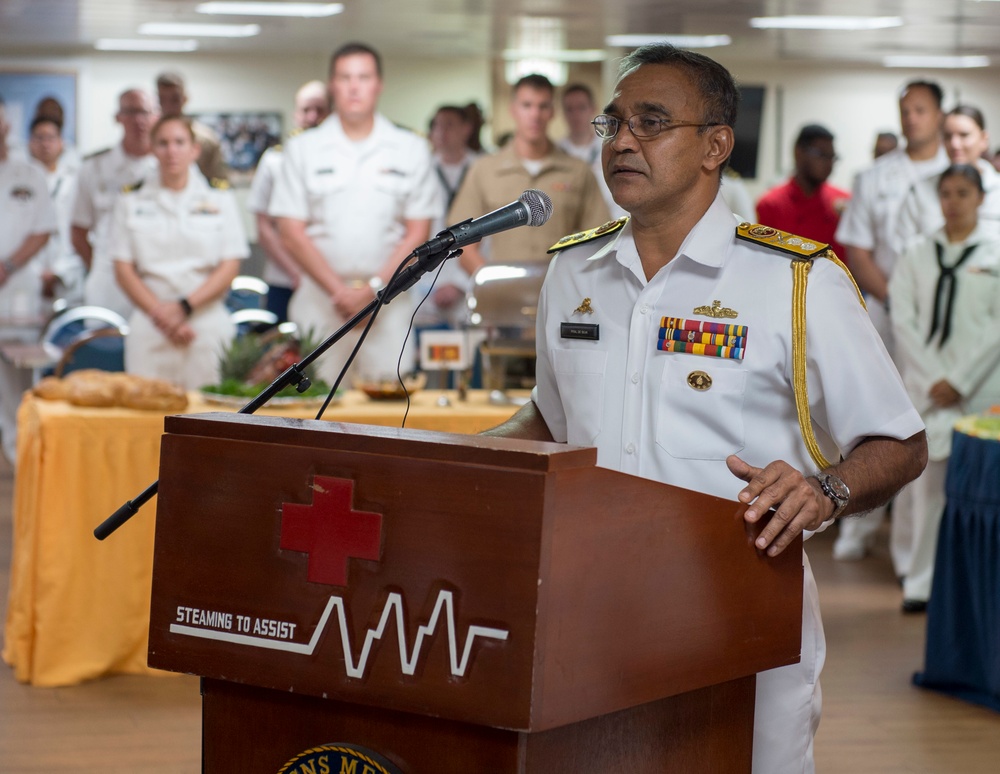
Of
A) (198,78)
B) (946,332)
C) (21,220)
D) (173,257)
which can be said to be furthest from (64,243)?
(946,332)

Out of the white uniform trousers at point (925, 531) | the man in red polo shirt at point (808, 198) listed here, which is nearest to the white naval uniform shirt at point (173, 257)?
the white uniform trousers at point (925, 531)

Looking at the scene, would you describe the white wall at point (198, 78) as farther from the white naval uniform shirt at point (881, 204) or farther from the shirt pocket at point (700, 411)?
the shirt pocket at point (700, 411)

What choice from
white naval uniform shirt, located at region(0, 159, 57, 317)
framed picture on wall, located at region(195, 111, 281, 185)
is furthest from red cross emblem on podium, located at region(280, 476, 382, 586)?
framed picture on wall, located at region(195, 111, 281, 185)

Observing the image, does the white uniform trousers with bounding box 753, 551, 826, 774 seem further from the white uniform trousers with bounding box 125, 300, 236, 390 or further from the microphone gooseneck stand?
the white uniform trousers with bounding box 125, 300, 236, 390

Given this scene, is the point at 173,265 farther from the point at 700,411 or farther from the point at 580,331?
the point at 700,411

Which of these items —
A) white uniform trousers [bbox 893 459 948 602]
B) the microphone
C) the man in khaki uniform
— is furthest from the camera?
the man in khaki uniform

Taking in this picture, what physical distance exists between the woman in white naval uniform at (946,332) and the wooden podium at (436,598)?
3.73m

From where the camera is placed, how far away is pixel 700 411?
6.19 ft

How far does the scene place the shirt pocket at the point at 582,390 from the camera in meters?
1.95

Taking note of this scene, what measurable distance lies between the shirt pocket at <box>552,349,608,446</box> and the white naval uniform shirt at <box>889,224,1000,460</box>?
10.8 feet

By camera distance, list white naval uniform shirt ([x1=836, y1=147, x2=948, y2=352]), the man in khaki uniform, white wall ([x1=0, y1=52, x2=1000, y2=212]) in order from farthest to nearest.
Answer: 1. white wall ([x1=0, y1=52, x2=1000, y2=212])
2. white naval uniform shirt ([x1=836, y1=147, x2=948, y2=352])
3. the man in khaki uniform

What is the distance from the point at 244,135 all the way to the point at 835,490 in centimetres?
1238

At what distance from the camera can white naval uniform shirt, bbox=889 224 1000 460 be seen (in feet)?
16.5

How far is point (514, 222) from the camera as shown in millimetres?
1643
